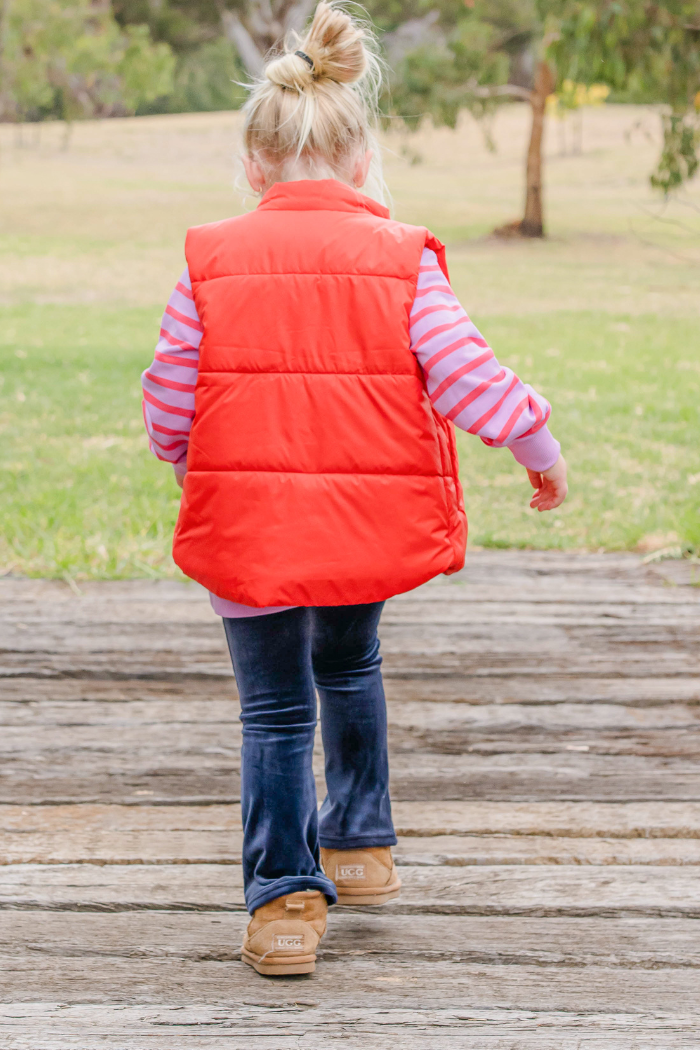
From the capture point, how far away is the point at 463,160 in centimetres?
3525

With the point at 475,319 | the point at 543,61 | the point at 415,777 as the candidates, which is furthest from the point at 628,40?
the point at 543,61

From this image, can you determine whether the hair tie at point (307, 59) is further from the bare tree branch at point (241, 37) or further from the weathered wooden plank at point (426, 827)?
the bare tree branch at point (241, 37)

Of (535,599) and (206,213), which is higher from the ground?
(535,599)

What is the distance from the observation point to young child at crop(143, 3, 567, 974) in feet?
6.10

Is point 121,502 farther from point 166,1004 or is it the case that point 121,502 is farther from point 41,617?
point 166,1004

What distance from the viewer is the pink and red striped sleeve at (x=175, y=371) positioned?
1931mm

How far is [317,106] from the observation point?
1876mm

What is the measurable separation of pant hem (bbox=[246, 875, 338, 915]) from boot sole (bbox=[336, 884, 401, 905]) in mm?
167

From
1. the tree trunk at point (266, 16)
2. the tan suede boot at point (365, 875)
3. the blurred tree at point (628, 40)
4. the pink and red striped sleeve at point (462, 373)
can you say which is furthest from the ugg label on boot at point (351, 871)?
the tree trunk at point (266, 16)

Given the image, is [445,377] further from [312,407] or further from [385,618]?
[385,618]

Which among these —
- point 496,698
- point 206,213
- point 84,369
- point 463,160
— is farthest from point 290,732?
point 463,160

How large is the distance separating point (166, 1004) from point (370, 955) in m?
0.37

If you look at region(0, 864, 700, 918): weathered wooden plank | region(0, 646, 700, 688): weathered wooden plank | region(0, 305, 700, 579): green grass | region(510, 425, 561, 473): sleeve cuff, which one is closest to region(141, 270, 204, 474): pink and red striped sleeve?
region(510, 425, 561, 473): sleeve cuff

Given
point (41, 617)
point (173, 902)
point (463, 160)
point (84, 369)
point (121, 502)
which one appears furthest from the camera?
point (463, 160)
